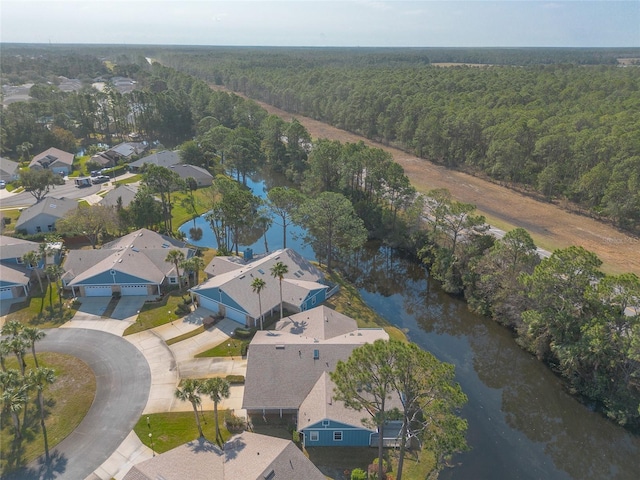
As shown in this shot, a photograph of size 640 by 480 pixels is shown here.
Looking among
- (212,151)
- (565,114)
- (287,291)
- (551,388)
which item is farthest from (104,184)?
(565,114)

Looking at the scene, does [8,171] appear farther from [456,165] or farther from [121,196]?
[456,165]

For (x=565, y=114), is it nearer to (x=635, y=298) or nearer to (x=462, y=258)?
(x=462, y=258)

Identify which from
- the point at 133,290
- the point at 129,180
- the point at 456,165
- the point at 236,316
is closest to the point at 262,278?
the point at 236,316

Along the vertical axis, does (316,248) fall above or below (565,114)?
below

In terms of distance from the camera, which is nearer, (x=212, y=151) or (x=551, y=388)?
(x=551, y=388)

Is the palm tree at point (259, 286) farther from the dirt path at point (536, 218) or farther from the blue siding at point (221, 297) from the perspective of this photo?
the dirt path at point (536, 218)

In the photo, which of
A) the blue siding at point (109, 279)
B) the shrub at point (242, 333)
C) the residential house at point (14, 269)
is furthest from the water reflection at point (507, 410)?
the residential house at point (14, 269)

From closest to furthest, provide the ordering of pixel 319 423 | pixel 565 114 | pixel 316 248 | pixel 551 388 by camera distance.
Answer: pixel 319 423 < pixel 551 388 < pixel 316 248 < pixel 565 114
